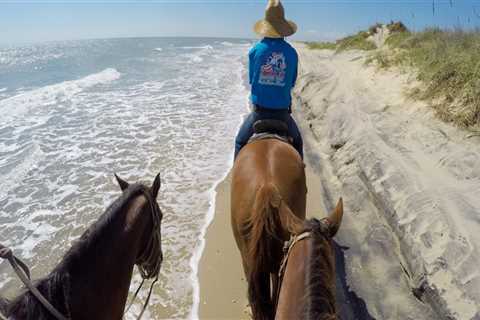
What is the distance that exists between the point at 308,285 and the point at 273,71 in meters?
3.04

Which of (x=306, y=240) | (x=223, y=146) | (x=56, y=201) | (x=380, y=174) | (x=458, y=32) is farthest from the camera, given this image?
(x=458, y=32)

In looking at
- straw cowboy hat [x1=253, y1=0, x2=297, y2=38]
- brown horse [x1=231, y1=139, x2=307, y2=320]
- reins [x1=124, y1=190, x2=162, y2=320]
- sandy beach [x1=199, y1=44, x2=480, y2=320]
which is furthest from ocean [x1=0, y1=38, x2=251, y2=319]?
straw cowboy hat [x1=253, y1=0, x2=297, y2=38]

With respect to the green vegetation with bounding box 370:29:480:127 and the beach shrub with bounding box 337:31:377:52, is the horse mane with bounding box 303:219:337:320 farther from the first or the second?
the beach shrub with bounding box 337:31:377:52

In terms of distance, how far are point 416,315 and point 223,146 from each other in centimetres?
650

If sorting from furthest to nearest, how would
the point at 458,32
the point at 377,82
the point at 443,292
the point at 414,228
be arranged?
the point at 458,32, the point at 377,82, the point at 414,228, the point at 443,292

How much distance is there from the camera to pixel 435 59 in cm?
880

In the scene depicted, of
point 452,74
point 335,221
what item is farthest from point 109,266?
point 452,74

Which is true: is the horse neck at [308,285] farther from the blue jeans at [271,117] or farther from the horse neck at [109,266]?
the blue jeans at [271,117]

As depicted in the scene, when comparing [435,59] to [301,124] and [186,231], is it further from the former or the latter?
[186,231]

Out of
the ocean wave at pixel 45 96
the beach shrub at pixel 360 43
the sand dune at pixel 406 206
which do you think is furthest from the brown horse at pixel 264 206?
the beach shrub at pixel 360 43

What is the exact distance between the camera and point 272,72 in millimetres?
4441

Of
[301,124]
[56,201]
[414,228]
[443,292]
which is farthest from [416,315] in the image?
[301,124]

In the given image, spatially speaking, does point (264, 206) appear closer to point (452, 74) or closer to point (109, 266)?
point (109, 266)

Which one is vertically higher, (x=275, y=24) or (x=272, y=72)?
(x=275, y=24)
